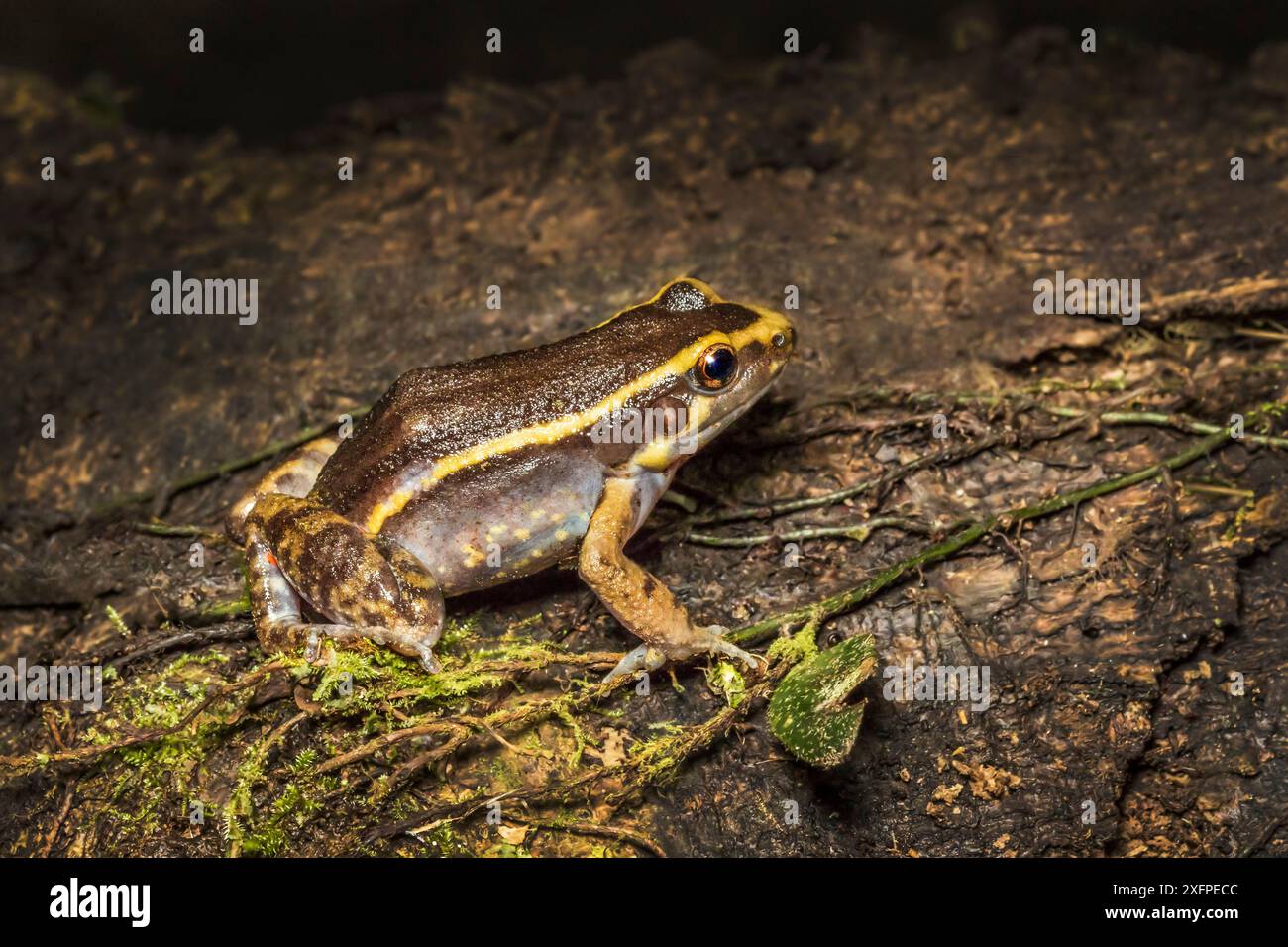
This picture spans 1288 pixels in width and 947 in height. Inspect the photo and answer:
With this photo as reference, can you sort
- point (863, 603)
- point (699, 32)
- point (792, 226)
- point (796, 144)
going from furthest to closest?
point (699, 32)
point (796, 144)
point (792, 226)
point (863, 603)

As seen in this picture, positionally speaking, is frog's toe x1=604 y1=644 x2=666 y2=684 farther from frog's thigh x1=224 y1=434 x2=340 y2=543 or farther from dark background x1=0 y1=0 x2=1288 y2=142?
dark background x1=0 y1=0 x2=1288 y2=142

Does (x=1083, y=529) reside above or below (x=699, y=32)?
below

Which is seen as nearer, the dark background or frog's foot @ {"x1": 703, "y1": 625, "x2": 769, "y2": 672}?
frog's foot @ {"x1": 703, "y1": 625, "x2": 769, "y2": 672}

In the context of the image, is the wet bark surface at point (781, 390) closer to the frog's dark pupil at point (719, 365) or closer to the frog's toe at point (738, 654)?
the frog's toe at point (738, 654)

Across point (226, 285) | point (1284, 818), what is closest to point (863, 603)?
point (1284, 818)

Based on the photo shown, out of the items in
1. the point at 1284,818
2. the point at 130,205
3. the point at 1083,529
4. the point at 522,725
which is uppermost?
the point at 130,205

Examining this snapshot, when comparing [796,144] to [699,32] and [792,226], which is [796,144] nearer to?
[792,226]

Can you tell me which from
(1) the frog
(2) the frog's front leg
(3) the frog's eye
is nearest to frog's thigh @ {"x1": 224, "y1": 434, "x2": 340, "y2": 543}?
(1) the frog

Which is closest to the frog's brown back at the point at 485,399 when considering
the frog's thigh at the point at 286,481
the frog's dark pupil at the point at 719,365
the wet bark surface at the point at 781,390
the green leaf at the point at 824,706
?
A: the frog's dark pupil at the point at 719,365
